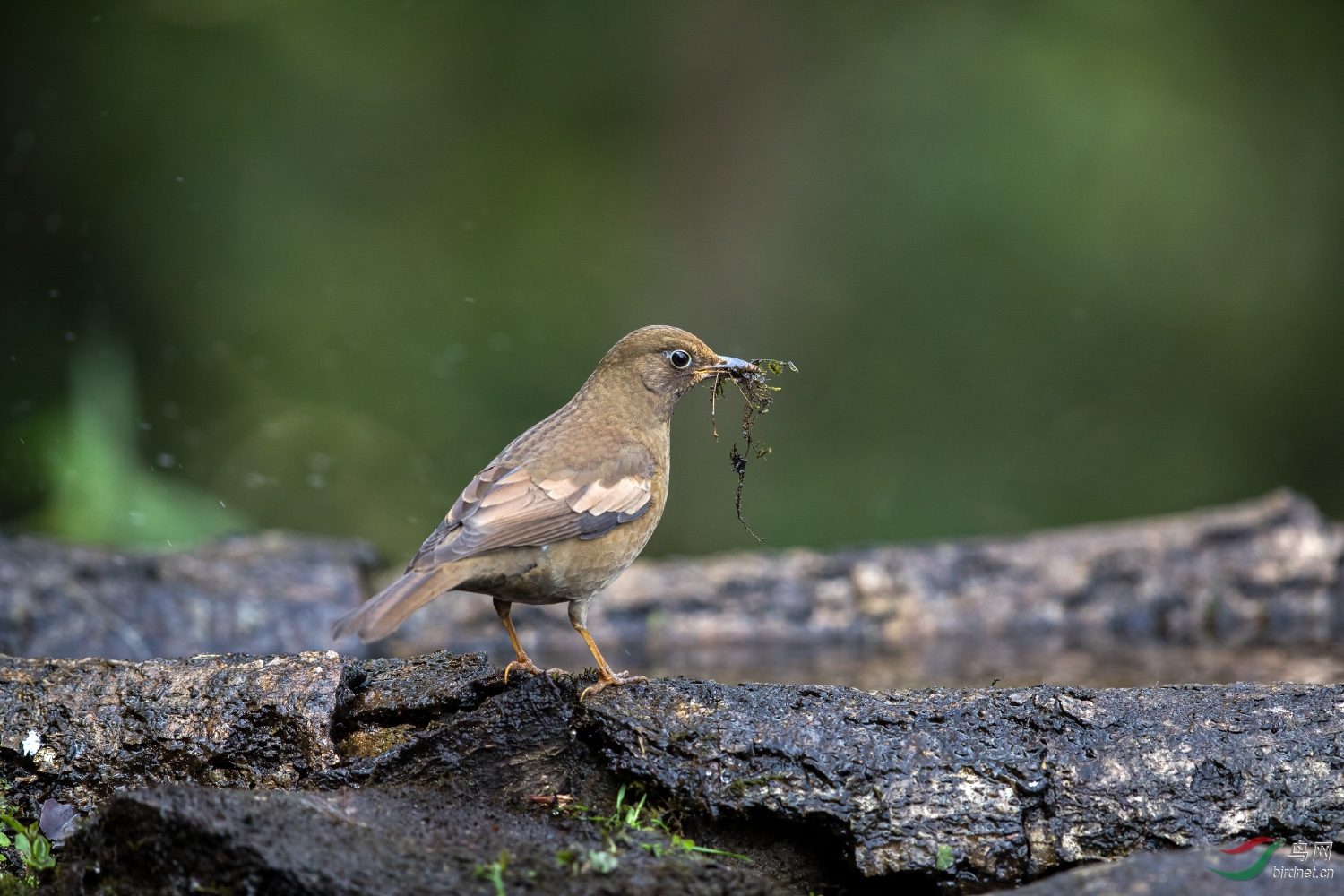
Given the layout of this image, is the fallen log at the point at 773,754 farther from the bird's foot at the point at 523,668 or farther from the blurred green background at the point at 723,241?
the blurred green background at the point at 723,241

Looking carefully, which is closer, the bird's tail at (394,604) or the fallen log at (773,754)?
the fallen log at (773,754)

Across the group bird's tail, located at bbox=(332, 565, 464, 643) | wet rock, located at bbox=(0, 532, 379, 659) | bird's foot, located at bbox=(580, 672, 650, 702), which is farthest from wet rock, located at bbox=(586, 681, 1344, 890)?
wet rock, located at bbox=(0, 532, 379, 659)

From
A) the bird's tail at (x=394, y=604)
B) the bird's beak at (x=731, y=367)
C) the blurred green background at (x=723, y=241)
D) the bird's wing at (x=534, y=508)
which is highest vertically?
the blurred green background at (x=723, y=241)

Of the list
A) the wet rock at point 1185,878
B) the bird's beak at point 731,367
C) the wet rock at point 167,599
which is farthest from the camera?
the wet rock at point 167,599

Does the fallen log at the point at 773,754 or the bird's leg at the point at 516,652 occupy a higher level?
the bird's leg at the point at 516,652

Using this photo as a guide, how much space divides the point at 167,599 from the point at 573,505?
275 centimetres

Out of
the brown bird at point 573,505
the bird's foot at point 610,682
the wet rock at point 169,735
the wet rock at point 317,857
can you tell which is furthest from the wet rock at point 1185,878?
the wet rock at point 169,735

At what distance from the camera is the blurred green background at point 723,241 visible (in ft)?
35.0

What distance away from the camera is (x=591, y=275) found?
1188 cm

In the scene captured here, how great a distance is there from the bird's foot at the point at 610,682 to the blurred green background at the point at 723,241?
7549 millimetres

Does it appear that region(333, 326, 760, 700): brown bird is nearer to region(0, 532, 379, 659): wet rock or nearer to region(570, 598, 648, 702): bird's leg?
region(570, 598, 648, 702): bird's leg

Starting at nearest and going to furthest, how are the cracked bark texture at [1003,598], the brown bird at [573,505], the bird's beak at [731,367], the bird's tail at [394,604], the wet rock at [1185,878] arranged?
the wet rock at [1185,878] < the bird's tail at [394,604] < the brown bird at [573,505] < the bird's beak at [731,367] < the cracked bark texture at [1003,598]

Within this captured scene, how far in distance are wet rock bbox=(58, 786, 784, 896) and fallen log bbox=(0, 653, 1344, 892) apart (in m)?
0.40

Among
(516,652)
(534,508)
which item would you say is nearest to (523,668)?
(516,652)
